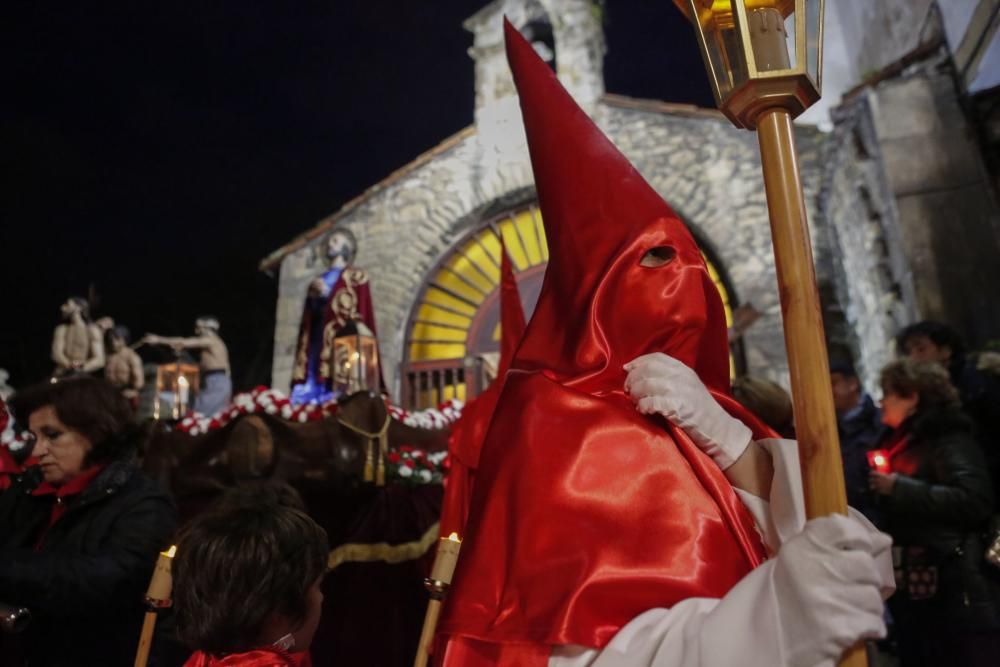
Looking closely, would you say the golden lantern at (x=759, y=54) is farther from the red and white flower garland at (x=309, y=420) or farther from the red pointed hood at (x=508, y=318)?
the red and white flower garland at (x=309, y=420)

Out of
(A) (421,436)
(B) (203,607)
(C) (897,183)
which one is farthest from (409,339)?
(B) (203,607)

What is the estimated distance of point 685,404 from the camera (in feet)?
4.20

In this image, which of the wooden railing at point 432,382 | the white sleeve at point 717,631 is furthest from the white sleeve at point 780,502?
the wooden railing at point 432,382

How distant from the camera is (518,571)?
3.92ft

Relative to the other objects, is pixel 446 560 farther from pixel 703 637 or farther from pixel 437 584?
pixel 703 637

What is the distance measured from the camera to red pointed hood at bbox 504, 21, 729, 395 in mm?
1403

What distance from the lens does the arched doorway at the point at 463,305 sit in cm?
957

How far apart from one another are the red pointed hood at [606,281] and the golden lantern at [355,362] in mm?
3922

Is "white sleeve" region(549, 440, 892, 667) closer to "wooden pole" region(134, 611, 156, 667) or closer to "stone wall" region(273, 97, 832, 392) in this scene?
"wooden pole" region(134, 611, 156, 667)

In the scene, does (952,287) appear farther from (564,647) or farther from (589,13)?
(589,13)

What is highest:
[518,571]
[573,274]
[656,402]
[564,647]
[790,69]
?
[790,69]

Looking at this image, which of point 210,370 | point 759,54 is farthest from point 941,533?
point 210,370

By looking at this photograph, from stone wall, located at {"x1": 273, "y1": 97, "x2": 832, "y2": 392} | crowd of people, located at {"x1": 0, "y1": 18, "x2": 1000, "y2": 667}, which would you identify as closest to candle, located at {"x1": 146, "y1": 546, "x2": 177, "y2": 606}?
crowd of people, located at {"x1": 0, "y1": 18, "x2": 1000, "y2": 667}

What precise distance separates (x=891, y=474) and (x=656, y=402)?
6.48 feet
